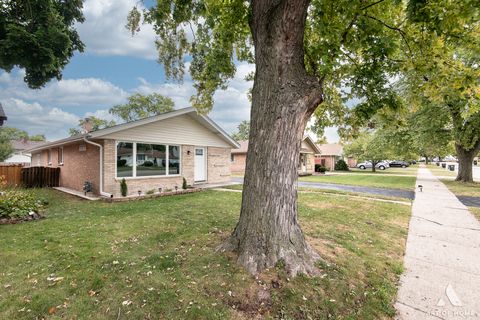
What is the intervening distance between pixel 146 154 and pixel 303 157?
758 inches

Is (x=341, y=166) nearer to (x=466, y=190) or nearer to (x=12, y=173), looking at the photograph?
(x=466, y=190)

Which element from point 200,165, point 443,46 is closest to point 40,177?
point 200,165

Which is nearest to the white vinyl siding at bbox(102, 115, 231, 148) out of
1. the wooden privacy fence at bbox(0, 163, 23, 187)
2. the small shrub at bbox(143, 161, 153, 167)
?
the small shrub at bbox(143, 161, 153, 167)

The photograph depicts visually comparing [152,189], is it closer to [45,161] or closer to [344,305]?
[344,305]

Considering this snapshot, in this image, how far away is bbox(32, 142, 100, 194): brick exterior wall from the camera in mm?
10422

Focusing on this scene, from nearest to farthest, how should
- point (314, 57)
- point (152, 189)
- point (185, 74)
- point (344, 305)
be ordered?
point (344, 305) < point (314, 57) < point (185, 74) < point (152, 189)

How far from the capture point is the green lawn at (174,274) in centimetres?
274

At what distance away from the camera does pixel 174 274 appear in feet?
→ 11.2

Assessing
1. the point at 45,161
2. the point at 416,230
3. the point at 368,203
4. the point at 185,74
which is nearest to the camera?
the point at 416,230

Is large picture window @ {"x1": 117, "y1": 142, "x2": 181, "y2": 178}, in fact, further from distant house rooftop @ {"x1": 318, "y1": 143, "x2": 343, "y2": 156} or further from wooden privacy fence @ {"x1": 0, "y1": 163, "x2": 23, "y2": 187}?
distant house rooftop @ {"x1": 318, "y1": 143, "x2": 343, "y2": 156}

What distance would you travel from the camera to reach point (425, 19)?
379 centimetres

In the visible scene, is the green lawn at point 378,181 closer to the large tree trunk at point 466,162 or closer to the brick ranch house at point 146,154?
the large tree trunk at point 466,162

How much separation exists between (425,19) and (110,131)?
10144mm

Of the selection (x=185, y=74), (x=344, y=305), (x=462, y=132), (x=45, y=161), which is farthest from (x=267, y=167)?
(x=45, y=161)
